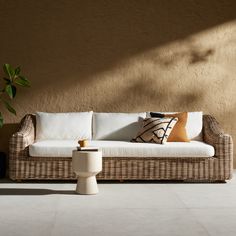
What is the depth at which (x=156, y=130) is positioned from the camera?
5.53 metres

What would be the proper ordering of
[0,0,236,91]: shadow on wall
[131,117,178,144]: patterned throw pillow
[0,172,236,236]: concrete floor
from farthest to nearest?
[0,0,236,91]: shadow on wall < [131,117,178,144]: patterned throw pillow < [0,172,236,236]: concrete floor

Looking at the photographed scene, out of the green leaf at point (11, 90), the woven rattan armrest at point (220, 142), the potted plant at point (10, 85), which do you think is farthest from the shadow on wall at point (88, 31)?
the woven rattan armrest at point (220, 142)

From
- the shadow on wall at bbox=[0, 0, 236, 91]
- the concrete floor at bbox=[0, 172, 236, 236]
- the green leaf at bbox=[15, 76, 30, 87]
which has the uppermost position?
the shadow on wall at bbox=[0, 0, 236, 91]

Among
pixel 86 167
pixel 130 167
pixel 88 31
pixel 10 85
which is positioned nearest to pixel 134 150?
pixel 130 167

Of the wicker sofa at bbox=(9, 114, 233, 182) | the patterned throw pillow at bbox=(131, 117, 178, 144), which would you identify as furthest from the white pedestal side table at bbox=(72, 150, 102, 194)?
the patterned throw pillow at bbox=(131, 117, 178, 144)

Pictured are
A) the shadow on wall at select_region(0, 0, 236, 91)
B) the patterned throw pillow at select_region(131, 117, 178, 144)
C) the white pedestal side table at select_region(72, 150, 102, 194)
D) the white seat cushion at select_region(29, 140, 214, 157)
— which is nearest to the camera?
the white pedestal side table at select_region(72, 150, 102, 194)

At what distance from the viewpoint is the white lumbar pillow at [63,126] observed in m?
5.90

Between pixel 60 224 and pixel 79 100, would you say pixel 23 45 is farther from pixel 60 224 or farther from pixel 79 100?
pixel 60 224

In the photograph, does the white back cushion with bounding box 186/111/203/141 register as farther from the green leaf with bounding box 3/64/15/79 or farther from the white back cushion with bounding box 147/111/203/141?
the green leaf with bounding box 3/64/15/79

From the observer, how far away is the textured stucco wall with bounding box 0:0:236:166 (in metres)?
6.25

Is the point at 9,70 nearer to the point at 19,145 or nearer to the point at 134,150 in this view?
the point at 19,145

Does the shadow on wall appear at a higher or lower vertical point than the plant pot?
higher

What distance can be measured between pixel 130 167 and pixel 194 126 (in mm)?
1142

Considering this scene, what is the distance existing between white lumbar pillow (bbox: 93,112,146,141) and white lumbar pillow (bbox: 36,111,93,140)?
0.36ft
